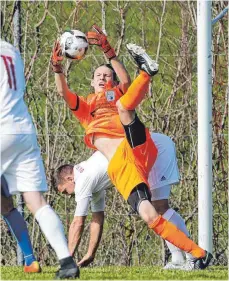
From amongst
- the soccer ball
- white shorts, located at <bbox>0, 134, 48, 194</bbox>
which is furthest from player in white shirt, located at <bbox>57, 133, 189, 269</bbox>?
white shorts, located at <bbox>0, 134, 48, 194</bbox>

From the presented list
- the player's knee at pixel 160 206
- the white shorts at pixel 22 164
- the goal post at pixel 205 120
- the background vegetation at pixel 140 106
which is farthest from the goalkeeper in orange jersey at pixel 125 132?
the background vegetation at pixel 140 106

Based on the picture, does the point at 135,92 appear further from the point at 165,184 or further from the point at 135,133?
the point at 165,184

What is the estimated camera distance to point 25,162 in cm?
748

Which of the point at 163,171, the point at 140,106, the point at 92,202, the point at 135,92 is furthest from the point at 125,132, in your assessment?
the point at 140,106

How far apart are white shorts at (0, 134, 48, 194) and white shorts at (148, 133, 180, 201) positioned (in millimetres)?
1708

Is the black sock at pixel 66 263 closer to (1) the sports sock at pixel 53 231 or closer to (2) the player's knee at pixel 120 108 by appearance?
(1) the sports sock at pixel 53 231

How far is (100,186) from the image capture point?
9312mm

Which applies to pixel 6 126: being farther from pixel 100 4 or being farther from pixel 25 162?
pixel 100 4

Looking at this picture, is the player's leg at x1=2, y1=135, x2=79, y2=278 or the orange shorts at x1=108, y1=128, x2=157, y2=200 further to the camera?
the orange shorts at x1=108, y1=128, x2=157, y2=200

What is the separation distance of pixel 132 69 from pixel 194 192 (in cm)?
134

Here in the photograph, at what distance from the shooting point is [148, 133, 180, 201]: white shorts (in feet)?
29.6

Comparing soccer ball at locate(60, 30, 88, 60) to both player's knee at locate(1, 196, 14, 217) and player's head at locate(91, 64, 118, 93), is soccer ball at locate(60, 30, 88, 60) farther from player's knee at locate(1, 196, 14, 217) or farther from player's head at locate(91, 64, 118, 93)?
player's knee at locate(1, 196, 14, 217)

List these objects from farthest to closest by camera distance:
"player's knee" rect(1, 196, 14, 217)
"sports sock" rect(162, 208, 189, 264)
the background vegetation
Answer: the background vegetation → "sports sock" rect(162, 208, 189, 264) → "player's knee" rect(1, 196, 14, 217)

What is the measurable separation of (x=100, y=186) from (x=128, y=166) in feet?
3.16
